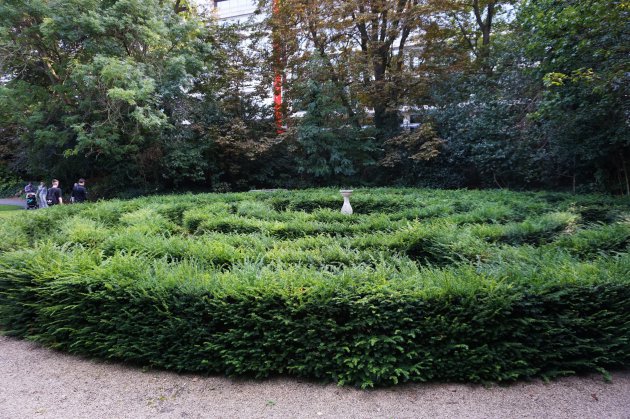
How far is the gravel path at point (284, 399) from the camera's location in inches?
110

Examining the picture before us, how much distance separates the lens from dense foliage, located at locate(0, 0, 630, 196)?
45.8 ft

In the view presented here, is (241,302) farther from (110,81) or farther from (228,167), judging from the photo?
(228,167)

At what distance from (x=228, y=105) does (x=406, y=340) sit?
57.3 feet

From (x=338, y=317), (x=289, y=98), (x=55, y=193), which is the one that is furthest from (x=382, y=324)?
(x=289, y=98)

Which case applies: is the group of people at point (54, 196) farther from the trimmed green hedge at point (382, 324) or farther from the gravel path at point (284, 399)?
the trimmed green hedge at point (382, 324)

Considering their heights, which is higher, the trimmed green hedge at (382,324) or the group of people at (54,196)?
the group of people at (54,196)

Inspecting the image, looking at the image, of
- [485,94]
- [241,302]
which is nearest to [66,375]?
[241,302]

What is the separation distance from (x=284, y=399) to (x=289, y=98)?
56.1 ft

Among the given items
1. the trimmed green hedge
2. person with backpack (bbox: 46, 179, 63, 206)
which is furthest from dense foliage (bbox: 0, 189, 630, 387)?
person with backpack (bbox: 46, 179, 63, 206)

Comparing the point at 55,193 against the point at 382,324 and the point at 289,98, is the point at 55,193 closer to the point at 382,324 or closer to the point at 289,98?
the point at 289,98

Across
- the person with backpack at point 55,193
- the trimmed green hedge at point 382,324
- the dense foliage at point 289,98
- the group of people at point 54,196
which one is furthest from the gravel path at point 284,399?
the person with backpack at point 55,193

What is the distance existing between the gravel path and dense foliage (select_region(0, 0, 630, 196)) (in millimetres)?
10521

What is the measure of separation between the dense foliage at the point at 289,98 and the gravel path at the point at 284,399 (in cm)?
1052

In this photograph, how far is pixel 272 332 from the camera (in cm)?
316
